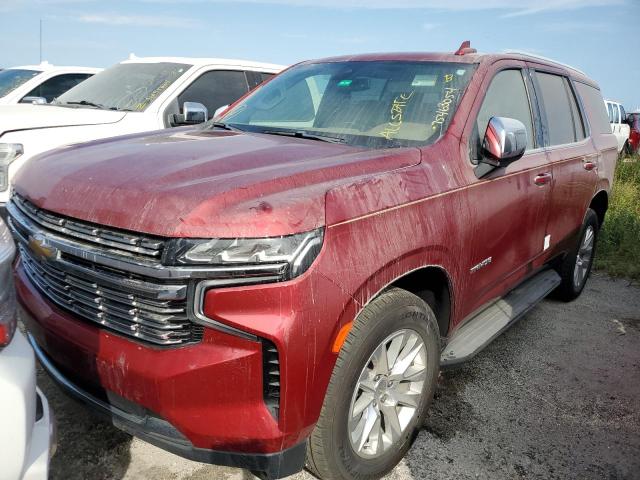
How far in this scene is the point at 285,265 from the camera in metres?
1.75

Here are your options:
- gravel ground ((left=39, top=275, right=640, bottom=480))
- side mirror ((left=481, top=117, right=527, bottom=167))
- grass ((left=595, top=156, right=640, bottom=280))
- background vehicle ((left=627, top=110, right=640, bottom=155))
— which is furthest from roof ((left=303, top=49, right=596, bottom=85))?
background vehicle ((left=627, top=110, right=640, bottom=155))

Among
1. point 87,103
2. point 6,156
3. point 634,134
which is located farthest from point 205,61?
point 634,134

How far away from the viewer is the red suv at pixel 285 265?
1.75m

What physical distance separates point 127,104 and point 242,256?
13.7ft

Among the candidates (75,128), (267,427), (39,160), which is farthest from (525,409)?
(75,128)

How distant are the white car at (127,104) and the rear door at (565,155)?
2.48 metres

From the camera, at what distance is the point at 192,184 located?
6.27 ft

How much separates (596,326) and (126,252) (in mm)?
3914

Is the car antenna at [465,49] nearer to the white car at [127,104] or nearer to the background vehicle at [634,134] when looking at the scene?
the white car at [127,104]

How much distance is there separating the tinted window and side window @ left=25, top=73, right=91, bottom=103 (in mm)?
6885

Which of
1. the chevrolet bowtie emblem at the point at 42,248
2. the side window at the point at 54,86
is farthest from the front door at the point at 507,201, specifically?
the side window at the point at 54,86

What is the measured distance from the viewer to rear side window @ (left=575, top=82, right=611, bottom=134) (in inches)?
178

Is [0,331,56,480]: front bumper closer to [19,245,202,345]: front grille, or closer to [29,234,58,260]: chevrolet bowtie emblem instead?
[19,245,202,345]: front grille

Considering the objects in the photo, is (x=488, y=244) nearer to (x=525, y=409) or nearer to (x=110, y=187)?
(x=525, y=409)
